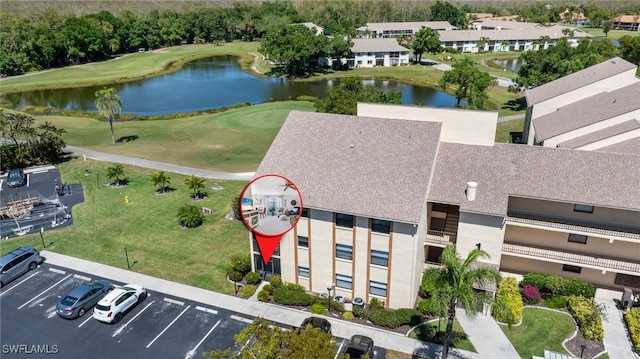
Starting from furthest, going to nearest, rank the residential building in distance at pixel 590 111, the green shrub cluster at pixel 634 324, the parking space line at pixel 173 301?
the residential building in distance at pixel 590 111 → the parking space line at pixel 173 301 → the green shrub cluster at pixel 634 324

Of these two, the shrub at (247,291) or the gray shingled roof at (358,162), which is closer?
the gray shingled roof at (358,162)

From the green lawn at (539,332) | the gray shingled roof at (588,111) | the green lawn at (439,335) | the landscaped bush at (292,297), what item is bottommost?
the green lawn at (539,332)

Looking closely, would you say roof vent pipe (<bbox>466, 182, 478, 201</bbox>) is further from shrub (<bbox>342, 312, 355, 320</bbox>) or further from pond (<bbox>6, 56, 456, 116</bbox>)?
pond (<bbox>6, 56, 456, 116</bbox>)

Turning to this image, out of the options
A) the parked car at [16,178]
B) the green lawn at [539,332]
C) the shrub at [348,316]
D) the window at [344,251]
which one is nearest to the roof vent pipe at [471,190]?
the green lawn at [539,332]

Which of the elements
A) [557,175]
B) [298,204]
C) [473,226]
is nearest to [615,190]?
[557,175]

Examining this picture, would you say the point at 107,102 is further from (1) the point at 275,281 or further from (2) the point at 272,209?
(1) the point at 275,281

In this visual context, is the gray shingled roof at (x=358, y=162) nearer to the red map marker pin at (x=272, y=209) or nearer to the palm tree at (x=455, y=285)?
the red map marker pin at (x=272, y=209)
